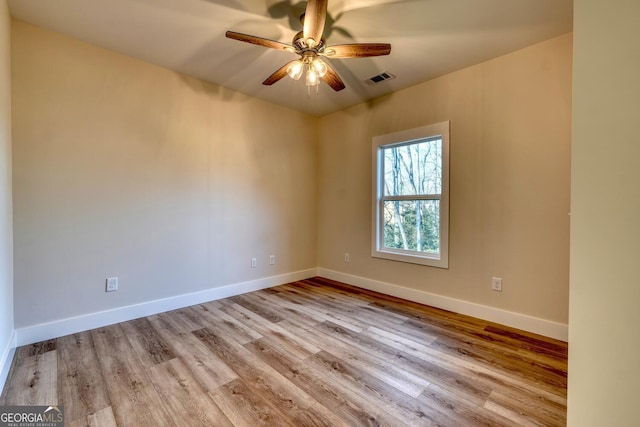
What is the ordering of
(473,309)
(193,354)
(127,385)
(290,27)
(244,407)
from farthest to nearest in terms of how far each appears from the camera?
(473,309) → (290,27) → (193,354) → (127,385) → (244,407)

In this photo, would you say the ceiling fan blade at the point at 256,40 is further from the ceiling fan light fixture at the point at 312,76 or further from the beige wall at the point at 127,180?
the beige wall at the point at 127,180

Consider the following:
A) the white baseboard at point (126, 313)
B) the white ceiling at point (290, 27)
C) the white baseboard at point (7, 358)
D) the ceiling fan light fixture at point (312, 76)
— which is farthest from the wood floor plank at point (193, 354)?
the white ceiling at point (290, 27)

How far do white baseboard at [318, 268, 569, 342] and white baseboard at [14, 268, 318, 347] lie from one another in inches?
54.6

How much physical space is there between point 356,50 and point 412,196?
1826mm

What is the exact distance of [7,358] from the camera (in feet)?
5.89

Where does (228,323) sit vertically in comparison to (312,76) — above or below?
below

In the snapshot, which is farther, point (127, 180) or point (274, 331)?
point (127, 180)

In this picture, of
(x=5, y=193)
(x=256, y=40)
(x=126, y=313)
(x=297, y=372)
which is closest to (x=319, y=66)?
(x=256, y=40)

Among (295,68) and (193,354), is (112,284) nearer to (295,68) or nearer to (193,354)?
(193,354)

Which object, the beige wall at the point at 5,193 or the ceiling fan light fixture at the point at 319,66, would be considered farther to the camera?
the ceiling fan light fixture at the point at 319,66

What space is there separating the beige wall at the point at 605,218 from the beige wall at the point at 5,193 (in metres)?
2.95

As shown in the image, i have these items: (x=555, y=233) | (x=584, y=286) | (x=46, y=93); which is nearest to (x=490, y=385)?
(x=584, y=286)

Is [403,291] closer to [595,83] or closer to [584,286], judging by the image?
[584,286]

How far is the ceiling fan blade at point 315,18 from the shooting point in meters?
1.61
